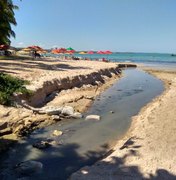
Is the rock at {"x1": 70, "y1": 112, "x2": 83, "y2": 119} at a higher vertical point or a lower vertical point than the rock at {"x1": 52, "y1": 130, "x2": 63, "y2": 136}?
higher

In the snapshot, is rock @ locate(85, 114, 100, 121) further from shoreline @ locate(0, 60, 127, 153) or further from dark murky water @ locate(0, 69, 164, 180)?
shoreline @ locate(0, 60, 127, 153)

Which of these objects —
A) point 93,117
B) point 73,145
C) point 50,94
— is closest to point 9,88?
point 50,94

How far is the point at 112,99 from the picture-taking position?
2356 cm

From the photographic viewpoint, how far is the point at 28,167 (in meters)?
10.2

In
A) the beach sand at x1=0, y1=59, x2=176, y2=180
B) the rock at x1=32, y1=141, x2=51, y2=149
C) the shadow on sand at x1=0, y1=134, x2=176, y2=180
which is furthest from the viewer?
the rock at x1=32, y1=141, x2=51, y2=149

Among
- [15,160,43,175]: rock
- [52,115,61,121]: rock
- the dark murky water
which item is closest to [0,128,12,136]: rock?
the dark murky water

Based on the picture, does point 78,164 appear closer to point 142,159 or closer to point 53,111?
point 142,159

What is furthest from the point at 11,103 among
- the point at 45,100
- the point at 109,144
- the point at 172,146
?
the point at 172,146

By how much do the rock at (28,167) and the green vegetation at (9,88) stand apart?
6.07 m

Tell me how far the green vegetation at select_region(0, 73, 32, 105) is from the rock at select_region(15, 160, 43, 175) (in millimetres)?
6065

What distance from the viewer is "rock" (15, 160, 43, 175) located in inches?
394

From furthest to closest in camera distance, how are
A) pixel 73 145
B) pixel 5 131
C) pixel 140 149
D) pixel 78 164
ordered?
pixel 5 131 < pixel 73 145 < pixel 140 149 < pixel 78 164

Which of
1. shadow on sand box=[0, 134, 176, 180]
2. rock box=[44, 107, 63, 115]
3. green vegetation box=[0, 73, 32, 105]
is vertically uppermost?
green vegetation box=[0, 73, 32, 105]

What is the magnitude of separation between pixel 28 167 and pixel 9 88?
8.23m
